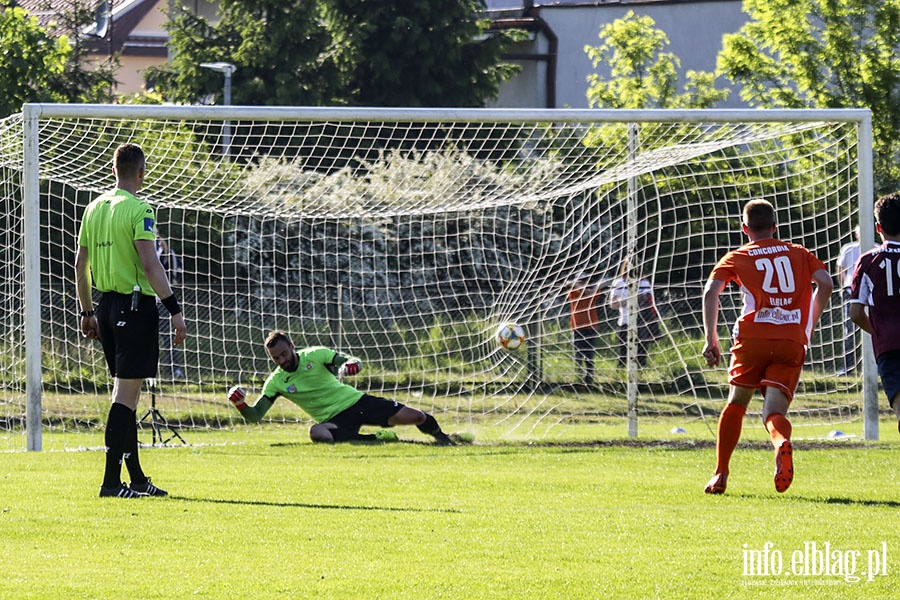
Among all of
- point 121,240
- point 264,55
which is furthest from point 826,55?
point 264,55

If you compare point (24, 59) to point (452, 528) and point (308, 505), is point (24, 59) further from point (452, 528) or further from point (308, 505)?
point (452, 528)

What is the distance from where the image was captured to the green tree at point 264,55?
29.2 meters

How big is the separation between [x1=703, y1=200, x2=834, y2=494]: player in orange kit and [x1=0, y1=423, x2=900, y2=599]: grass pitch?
665 mm

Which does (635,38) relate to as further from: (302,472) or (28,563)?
(28,563)

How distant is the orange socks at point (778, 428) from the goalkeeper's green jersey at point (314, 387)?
4.71 m

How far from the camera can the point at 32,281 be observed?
1031 cm

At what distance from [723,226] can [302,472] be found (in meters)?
7.45

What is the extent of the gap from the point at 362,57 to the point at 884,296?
76.6 ft

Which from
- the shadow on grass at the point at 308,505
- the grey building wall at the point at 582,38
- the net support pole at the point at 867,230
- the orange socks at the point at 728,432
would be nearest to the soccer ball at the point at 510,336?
the net support pole at the point at 867,230

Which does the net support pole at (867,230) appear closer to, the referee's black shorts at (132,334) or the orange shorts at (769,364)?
the orange shorts at (769,364)

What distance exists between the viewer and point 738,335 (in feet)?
25.1

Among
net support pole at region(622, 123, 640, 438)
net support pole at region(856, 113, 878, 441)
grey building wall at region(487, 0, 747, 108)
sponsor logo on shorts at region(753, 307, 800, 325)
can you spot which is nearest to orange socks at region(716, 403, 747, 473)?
sponsor logo on shorts at region(753, 307, 800, 325)

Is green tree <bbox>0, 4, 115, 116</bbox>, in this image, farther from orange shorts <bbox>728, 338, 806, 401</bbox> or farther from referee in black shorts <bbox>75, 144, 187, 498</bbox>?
orange shorts <bbox>728, 338, 806, 401</bbox>

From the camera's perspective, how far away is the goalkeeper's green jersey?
1123 centimetres
